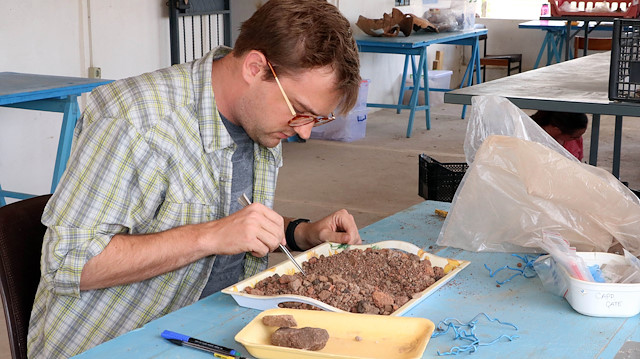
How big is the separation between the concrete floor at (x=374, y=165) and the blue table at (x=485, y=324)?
2133 millimetres

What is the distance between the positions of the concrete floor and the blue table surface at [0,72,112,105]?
1.17 metres

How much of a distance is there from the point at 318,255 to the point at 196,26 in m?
4.29

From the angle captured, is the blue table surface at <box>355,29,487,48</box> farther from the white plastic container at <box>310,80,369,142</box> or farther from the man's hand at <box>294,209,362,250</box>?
the man's hand at <box>294,209,362,250</box>

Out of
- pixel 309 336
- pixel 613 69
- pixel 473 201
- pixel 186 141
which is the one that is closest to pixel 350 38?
pixel 186 141

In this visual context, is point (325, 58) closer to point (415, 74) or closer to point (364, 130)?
point (364, 130)

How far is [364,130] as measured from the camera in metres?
6.62

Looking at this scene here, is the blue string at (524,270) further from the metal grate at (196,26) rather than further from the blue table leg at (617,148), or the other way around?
the metal grate at (196,26)

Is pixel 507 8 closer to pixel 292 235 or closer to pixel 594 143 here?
pixel 594 143

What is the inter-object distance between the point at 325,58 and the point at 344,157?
173 inches

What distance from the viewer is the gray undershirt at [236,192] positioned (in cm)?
169

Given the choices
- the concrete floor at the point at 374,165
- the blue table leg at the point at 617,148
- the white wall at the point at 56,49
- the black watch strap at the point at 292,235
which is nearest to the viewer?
the black watch strap at the point at 292,235

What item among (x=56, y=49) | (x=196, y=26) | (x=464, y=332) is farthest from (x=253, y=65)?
(x=196, y=26)

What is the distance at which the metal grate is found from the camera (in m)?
5.18

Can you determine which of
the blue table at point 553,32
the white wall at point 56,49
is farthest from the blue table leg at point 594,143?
the blue table at point 553,32
